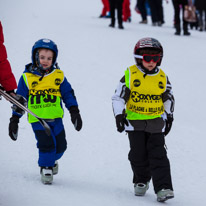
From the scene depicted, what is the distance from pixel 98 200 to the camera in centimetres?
487

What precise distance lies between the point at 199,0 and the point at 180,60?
4846 mm

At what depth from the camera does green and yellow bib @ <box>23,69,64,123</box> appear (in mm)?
5176

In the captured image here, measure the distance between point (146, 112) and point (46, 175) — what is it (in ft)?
3.73

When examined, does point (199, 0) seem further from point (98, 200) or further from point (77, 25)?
point (98, 200)

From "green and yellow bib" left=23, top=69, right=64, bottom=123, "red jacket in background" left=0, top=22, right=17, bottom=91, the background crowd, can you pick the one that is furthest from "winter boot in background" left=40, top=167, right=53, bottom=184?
the background crowd

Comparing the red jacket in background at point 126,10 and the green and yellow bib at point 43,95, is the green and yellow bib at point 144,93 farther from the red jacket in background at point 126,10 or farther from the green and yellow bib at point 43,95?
the red jacket in background at point 126,10

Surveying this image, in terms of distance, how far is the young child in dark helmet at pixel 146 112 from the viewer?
4.94 m

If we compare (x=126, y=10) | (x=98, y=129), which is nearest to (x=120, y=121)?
(x=98, y=129)

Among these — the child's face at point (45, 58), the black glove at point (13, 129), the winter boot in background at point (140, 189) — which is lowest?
the winter boot in background at point (140, 189)

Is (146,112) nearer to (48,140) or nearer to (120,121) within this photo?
(120,121)

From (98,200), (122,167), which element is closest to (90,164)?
(122,167)

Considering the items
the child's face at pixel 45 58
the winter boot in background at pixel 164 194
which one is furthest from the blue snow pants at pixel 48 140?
the winter boot in background at pixel 164 194

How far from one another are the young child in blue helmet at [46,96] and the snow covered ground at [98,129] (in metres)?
0.28

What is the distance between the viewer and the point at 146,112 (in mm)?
4996
